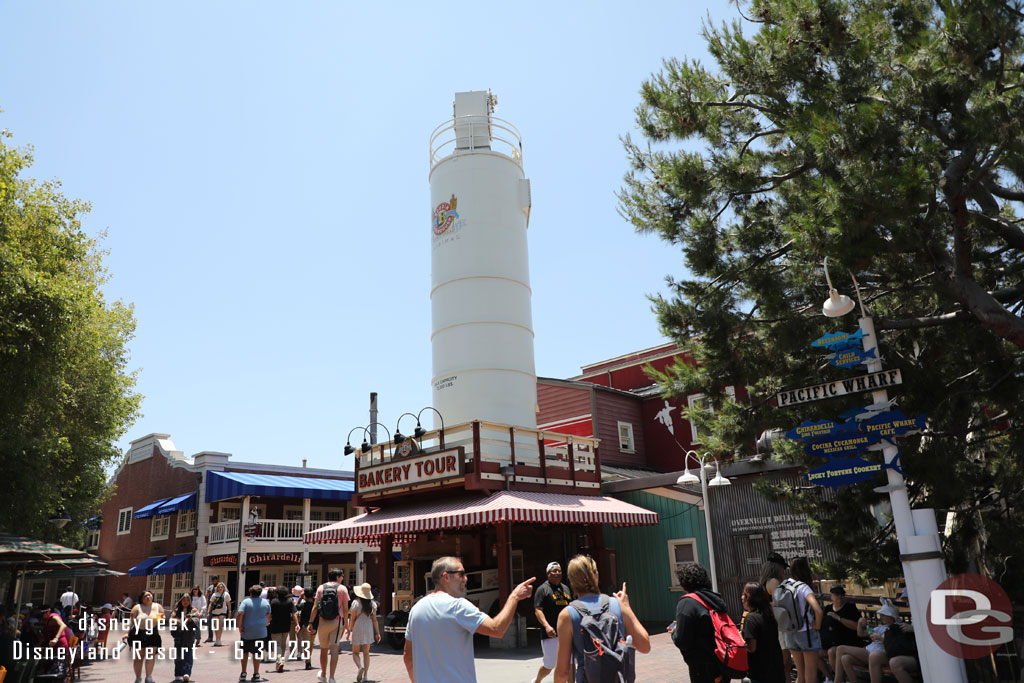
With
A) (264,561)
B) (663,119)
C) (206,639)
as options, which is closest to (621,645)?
(663,119)

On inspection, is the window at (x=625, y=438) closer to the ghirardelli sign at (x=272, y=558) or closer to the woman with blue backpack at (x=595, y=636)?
the ghirardelli sign at (x=272, y=558)

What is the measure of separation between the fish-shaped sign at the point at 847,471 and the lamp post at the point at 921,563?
16 cm

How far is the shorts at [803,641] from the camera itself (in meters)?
7.38

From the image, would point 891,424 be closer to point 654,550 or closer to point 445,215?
point 654,550

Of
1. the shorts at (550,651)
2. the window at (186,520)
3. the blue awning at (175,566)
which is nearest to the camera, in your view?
the shorts at (550,651)

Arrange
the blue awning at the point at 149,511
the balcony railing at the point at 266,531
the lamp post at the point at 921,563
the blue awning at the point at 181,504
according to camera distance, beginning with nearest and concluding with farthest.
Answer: the lamp post at the point at 921,563 → the balcony railing at the point at 266,531 → the blue awning at the point at 181,504 → the blue awning at the point at 149,511

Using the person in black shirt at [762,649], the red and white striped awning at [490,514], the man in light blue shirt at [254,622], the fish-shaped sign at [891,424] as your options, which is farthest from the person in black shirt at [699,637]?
the red and white striped awning at [490,514]

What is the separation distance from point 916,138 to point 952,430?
11.1 feet

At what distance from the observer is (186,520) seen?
30938 millimetres


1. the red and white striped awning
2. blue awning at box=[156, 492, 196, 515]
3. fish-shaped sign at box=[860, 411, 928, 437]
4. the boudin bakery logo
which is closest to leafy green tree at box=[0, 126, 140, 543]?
blue awning at box=[156, 492, 196, 515]

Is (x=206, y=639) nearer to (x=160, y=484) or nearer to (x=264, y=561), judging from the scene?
(x=264, y=561)

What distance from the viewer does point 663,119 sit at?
30.0ft

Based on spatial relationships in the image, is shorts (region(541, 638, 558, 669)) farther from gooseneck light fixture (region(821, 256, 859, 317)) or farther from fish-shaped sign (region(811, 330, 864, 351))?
gooseneck light fixture (region(821, 256, 859, 317))

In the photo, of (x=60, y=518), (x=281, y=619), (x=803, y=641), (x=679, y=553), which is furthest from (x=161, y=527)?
(x=803, y=641)
